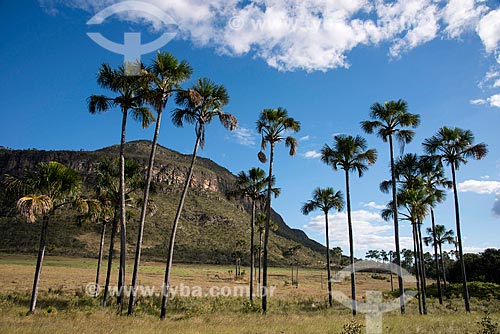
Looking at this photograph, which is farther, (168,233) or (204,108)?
(168,233)

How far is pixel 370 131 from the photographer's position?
26688 millimetres

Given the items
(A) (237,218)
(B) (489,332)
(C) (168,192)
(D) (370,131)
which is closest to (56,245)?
(C) (168,192)

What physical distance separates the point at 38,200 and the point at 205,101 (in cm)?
989

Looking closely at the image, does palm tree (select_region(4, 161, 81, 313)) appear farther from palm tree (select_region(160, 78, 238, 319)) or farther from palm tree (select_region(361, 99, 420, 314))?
palm tree (select_region(361, 99, 420, 314))

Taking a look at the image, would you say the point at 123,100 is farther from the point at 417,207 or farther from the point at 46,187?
the point at 417,207

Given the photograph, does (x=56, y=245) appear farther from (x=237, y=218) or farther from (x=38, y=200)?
(x=38, y=200)
